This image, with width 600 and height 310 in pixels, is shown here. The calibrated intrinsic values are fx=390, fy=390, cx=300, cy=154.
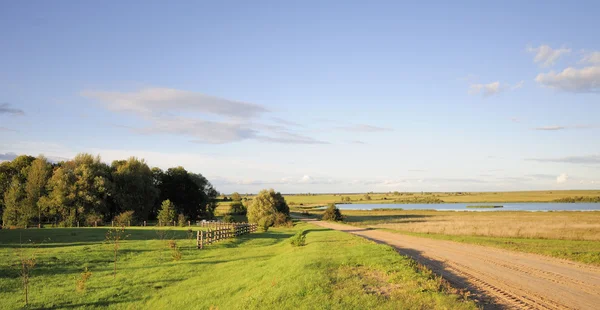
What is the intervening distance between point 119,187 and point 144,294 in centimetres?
5508

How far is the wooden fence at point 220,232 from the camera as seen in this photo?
2902cm

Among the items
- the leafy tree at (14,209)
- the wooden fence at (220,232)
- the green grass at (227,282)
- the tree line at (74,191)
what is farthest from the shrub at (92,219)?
the green grass at (227,282)

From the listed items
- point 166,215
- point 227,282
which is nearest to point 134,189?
point 166,215

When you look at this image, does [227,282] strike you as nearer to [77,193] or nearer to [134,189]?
[77,193]

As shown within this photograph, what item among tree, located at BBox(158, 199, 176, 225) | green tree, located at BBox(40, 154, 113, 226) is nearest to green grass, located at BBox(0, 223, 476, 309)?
tree, located at BBox(158, 199, 176, 225)

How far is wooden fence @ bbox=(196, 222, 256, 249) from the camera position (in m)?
29.0

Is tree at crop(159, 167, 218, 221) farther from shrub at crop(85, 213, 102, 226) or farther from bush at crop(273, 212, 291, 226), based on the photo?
bush at crop(273, 212, 291, 226)

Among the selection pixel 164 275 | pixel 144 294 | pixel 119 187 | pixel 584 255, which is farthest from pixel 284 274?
pixel 119 187

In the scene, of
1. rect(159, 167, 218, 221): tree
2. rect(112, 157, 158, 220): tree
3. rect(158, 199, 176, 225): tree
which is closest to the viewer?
rect(158, 199, 176, 225): tree

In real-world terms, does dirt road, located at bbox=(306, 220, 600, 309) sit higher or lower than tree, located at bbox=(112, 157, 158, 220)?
lower

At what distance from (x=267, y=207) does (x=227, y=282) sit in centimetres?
4321

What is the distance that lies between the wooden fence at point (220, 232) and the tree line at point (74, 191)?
57.8 feet

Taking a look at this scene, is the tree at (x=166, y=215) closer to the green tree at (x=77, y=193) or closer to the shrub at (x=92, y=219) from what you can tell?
the shrub at (x=92, y=219)

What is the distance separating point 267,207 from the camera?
6009 cm
